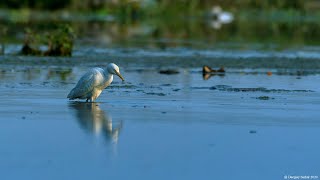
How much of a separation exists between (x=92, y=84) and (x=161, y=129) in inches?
121

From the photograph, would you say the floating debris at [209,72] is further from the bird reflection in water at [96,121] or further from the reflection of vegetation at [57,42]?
the bird reflection in water at [96,121]

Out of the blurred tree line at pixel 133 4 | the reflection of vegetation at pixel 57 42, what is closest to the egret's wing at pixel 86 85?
the reflection of vegetation at pixel 57 42

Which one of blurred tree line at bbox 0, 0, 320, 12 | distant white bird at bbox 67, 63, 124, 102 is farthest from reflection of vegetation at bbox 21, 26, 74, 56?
blurred tree line at bbox 0, 0, 320, 12

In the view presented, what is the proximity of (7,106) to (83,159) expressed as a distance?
16.2 ft

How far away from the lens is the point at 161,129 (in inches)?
523

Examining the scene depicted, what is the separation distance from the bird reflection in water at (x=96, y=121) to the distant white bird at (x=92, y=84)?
0.49 feet

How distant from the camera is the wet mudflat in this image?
1048 cm

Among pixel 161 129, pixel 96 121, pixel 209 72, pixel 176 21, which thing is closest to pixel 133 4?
pixel 176 21

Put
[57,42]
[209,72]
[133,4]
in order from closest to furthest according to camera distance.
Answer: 1. [209,72]
2. [57,42]
3. [133,4]

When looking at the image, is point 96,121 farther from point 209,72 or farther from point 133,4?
point 133,4

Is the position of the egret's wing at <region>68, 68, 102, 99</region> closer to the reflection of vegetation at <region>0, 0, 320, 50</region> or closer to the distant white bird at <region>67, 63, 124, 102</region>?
the distant white bird at <region>67, 63, 124, 102</region>

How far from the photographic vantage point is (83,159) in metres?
10.8

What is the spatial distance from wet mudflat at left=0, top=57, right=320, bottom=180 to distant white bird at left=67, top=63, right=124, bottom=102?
0.52ft

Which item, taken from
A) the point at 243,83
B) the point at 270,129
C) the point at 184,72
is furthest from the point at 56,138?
the point at 184,72
